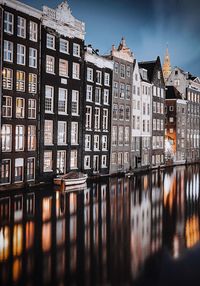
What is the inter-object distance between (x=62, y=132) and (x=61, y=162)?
3.99 metres

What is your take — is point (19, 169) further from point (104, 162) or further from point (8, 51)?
point (104, 162)

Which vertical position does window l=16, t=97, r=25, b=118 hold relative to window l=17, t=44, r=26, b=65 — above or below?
below

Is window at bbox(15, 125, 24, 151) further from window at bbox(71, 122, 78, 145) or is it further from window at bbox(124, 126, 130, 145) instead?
window at bbox(124, 126, 130, 145)

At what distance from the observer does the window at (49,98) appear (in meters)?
49.5

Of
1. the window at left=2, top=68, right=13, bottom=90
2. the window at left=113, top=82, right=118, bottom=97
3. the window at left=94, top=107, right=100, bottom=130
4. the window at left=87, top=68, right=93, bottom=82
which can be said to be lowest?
the window at left=94, top=107, right=100, bottom=130

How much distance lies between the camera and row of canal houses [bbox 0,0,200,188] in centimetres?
4412

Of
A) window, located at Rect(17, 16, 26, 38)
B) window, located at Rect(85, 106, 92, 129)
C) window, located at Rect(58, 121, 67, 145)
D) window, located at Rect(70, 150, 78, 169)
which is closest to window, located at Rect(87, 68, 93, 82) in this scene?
window, located at Rect(85, 106, 92, 129)

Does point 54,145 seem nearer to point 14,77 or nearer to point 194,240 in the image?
point 14,77

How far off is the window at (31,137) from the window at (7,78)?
5.58 metres

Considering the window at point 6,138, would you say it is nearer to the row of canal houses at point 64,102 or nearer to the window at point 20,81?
the row of canal houses at point 64,102

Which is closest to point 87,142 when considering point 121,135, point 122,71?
point 121,135

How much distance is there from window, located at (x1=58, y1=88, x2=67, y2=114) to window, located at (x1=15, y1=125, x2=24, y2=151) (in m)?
7.72

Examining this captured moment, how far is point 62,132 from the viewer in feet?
173

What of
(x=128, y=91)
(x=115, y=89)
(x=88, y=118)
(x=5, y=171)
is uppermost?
(x=128, y=91)
